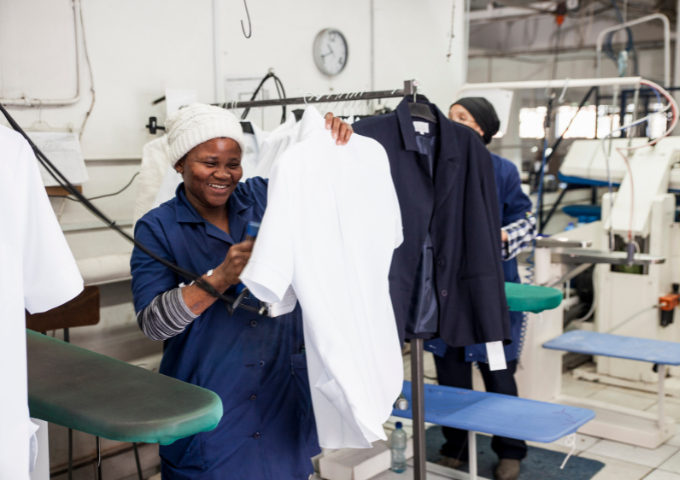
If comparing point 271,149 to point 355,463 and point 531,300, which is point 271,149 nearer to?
point 531,300

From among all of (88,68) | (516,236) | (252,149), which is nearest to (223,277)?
(252,149)

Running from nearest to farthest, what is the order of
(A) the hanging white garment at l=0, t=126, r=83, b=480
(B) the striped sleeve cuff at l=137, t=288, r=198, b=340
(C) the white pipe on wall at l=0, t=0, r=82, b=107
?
(A) the hanging white garment at l=0, t=126, r=83, b=480, (B) the striped sleeve cuff at l=137, t=288, r=198, b=340, (C) the white pipe on wall at l=0, t=0, r=82, b=107

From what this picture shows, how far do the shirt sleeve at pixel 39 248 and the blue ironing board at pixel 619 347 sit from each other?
2.91 metres

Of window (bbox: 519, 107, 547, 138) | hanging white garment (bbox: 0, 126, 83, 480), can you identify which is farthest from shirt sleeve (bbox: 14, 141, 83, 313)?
window (bbox: 519, 107, 547, 138)

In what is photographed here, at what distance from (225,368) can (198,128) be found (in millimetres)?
634

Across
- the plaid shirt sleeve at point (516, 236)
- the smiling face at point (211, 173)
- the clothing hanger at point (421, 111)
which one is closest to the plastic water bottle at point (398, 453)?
the plaid shirt sleeve at point (516, 236)

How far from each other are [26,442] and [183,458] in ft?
1.83

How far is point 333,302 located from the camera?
150cm

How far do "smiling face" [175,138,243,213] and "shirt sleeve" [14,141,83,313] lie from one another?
51cm

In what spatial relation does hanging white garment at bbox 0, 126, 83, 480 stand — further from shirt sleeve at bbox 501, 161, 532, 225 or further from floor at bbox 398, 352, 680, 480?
floor at bbox 398, 352, 680, 480

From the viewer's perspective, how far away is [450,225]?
2020 millimetres

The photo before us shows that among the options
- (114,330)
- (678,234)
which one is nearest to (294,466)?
(114,330)

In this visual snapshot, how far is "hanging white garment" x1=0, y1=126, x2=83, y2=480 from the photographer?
1046mm

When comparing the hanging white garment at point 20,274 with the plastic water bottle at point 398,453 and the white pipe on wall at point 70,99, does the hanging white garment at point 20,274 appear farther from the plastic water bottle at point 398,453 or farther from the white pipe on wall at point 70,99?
the plastic water bottle at point 398,453
